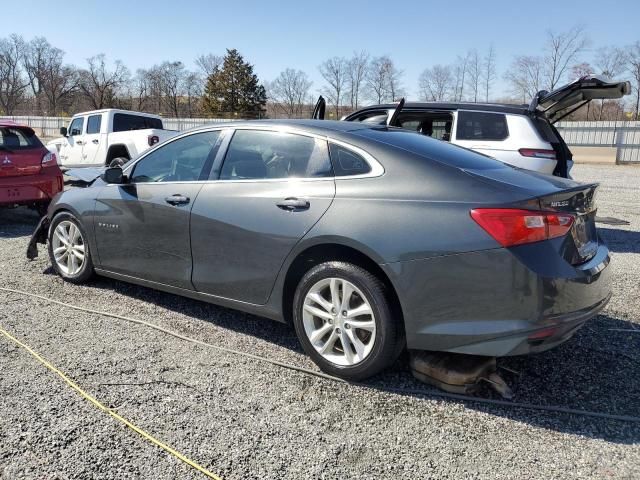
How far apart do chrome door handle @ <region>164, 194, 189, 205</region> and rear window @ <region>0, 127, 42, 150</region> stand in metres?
5.10

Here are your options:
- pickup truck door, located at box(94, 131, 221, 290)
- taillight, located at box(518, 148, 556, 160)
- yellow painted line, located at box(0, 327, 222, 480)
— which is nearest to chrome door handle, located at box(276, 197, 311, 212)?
pickup truck door, located at box(94, 131, 221, 290)

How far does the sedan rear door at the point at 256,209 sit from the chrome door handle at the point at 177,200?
0.14 meters

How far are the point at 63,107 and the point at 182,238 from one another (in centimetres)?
7400

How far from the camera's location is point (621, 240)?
7.55 metres

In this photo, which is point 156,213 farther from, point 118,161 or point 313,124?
point 118,161

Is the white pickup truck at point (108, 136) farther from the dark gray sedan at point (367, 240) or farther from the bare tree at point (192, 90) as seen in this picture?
the bare tree at point (192, 90)

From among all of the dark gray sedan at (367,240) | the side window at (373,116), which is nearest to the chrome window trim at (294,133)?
the dark gray sedan at (367,240)

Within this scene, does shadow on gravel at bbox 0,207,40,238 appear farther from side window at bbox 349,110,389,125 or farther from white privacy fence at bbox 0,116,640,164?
side window at bbox 349,110,389,125

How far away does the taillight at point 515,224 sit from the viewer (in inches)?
107

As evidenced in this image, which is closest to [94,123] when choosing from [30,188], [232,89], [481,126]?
[30,188]

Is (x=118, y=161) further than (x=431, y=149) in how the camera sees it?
Yes

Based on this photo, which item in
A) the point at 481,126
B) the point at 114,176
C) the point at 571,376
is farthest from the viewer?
the point at 481,126

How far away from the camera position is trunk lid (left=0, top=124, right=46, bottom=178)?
7.67 meters

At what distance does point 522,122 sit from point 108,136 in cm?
989
